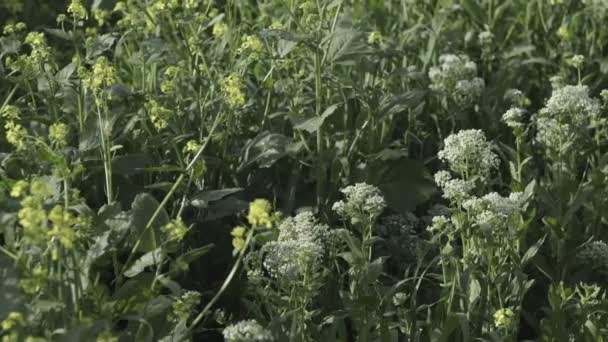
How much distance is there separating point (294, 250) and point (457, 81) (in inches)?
52.1

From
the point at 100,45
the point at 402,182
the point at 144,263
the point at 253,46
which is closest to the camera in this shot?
the point at 144,263

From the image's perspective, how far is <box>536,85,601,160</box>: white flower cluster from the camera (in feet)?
10.5

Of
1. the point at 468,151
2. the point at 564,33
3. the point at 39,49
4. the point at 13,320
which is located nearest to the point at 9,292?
the point at 13,320

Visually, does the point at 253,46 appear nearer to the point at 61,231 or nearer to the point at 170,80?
the point at 170,80

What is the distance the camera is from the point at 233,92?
268cm

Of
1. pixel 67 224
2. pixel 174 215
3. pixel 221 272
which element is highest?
pixel 67 224

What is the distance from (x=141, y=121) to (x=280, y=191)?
0.43 metres

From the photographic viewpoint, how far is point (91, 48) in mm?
3287

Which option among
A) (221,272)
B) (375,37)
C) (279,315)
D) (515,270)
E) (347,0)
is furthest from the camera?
(347,0)

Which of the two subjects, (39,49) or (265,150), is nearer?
(39,49)

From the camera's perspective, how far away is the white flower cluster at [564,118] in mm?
3211

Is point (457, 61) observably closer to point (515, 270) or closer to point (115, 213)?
point (515, 270)

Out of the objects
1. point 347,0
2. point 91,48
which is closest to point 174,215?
point 91,48

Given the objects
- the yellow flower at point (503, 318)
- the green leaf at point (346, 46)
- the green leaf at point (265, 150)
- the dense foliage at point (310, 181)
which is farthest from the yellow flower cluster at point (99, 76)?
the yellow flower at point (503, 318)
